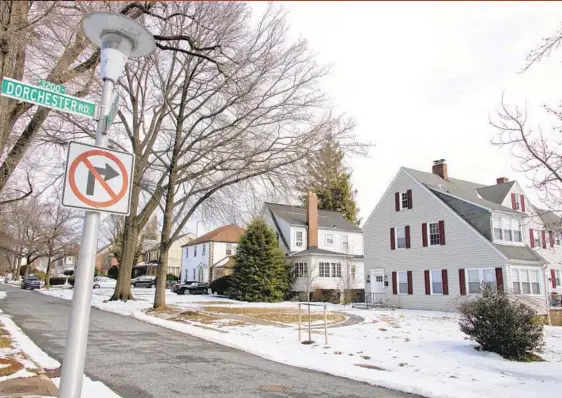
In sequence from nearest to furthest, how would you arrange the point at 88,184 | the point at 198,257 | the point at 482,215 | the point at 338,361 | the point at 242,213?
the point at 88,184 < the point at 338,361 < the point at 242,213 < the point at 482,215 < the point at 198,257

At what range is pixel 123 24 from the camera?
164 inches

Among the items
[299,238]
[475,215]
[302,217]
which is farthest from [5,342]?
[302,217]

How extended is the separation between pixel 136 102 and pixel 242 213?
849 cm

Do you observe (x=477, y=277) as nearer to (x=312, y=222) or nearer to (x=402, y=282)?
(x=402, y=282)

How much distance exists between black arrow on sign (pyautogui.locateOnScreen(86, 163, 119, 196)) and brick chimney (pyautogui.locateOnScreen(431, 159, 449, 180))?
29851 mm

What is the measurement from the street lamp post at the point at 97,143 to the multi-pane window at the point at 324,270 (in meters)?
30.7

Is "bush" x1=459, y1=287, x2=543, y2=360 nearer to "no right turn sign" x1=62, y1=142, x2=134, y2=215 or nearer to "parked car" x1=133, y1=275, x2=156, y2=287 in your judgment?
"no right turn sign" x1=62, y1=142, x2=134, y2=215

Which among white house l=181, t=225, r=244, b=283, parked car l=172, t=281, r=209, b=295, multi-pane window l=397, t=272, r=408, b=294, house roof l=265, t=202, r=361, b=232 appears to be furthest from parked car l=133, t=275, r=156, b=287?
multi-pane window l=397, t=272, r=408, b=294

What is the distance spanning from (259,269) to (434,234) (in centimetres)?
1238

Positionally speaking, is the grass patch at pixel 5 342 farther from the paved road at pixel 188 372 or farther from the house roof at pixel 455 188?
the house roof at pixel 455 188

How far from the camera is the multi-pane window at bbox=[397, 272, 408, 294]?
92.3 ft

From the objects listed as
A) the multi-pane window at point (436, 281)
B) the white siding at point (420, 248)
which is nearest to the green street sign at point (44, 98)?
the white siding at point (420, 248)

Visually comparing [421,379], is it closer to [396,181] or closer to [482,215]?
[482,215]

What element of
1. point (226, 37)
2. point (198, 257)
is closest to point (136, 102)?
point (226, 37)
